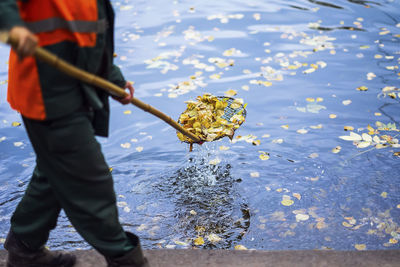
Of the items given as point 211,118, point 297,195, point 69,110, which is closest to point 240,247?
point 297,195

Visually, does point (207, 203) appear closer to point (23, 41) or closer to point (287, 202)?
point (287, 202)

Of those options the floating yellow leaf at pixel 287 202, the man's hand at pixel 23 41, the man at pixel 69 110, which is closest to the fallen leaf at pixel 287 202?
the floating yellow leaf at pixel 287 202

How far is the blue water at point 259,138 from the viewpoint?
10.4ft

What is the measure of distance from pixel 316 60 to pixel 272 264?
3490mm

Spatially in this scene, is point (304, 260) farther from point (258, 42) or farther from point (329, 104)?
point (258, 42)

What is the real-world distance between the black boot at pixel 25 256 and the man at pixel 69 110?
10.1 inches

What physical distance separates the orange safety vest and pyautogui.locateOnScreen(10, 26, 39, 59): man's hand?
0.15m

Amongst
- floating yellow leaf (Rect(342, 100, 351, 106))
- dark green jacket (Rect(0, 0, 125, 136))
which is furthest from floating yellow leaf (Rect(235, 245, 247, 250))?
floating yellow leaf (Rect(342, 100, 351, 106))

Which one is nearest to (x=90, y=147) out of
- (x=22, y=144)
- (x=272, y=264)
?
(x=272, y=264)

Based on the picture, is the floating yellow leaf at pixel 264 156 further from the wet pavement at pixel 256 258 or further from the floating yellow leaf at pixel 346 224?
the wet pavement at pixel 256 258

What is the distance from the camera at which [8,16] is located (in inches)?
62.6

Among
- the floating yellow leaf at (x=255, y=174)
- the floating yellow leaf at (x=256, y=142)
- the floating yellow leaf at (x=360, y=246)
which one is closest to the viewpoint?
the floating yellow leaf at (x=360, y=246)

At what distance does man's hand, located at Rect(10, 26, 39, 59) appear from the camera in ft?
5.01

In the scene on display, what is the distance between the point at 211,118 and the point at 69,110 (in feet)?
5.73
